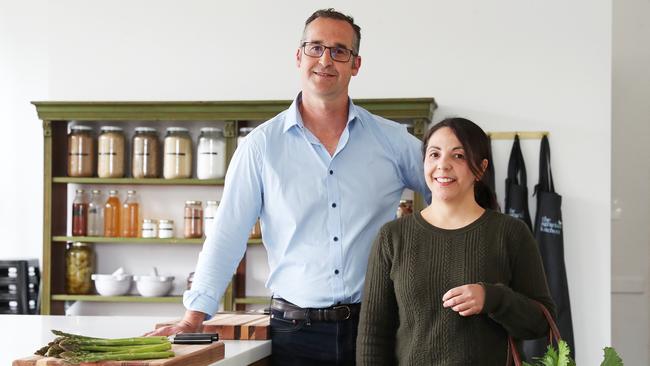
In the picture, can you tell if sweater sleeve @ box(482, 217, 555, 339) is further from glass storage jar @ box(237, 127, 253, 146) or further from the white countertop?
glass storage jar @ box(237, 127, 253, 146)

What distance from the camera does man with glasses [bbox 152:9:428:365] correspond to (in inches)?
103

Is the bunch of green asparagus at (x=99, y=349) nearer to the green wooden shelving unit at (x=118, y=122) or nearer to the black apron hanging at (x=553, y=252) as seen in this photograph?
the green wooden shelving unit at (x=118, y=122)

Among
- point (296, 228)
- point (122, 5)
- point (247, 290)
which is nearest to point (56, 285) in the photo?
point (247, 290)

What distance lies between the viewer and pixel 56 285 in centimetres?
555

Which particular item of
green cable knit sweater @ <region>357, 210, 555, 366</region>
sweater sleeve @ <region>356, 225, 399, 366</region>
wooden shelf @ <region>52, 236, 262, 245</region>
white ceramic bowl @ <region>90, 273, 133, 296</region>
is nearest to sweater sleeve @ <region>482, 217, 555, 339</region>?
green cable knit sweater @ <region>357, 210, 555, 366</region>

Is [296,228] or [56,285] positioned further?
[56,285]

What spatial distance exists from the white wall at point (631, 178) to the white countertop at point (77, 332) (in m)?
3.63

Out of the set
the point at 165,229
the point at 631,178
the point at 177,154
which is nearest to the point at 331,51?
the point at 177,154

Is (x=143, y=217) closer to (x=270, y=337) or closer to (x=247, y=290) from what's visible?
(x=247, y=290)

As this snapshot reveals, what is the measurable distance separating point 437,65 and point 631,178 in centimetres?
162

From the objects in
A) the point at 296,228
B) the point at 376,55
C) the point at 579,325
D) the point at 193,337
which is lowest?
the point at 579,325

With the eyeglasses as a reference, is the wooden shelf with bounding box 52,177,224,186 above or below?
below

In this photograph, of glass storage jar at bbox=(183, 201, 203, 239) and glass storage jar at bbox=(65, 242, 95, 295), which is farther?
glass storage jar at bbox=(65, 242, 95, 295)

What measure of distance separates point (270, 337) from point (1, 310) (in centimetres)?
346
